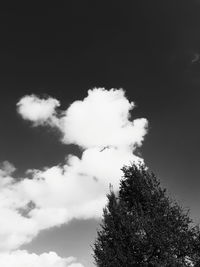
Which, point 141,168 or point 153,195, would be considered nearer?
point 153,195

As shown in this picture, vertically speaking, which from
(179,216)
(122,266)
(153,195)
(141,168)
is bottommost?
(122,266)

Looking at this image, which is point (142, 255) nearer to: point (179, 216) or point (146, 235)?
point (146, 235)

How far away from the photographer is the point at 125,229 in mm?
26172

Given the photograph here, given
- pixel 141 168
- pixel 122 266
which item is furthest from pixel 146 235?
pixel 141 168

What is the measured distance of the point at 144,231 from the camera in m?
25.6

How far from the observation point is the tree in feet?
79.9

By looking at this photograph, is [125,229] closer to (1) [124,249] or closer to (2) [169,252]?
(1) [124,249]

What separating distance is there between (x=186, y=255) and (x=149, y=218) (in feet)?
12.7

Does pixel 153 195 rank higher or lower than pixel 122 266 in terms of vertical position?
higher

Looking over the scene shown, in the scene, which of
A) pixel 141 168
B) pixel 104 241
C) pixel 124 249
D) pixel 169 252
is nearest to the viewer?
pixel 169 252

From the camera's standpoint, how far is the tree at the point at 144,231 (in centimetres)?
2436

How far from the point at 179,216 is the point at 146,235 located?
3226 millimetres

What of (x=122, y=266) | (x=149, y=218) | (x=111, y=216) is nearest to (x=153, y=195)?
(x=149, y=218)

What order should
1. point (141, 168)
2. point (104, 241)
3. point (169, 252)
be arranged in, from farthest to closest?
point (141, 168)
point (104, 241)
point (169, 252)
